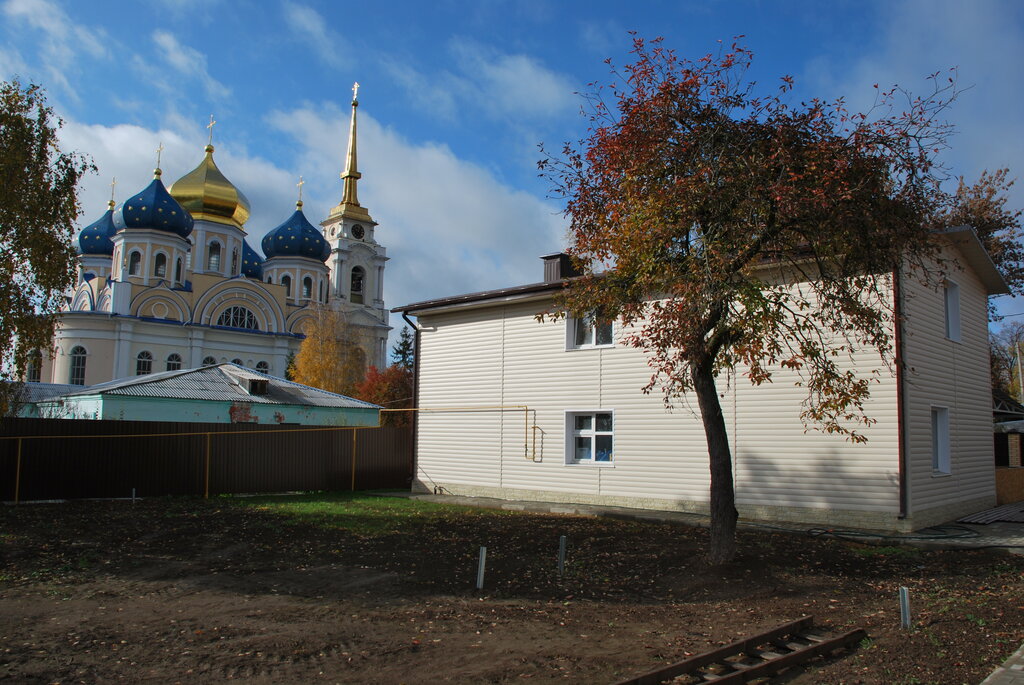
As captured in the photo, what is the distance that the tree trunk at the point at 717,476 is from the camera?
10398 millimetres

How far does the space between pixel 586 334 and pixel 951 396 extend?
7.90 meters

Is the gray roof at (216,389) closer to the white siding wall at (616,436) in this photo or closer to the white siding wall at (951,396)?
the white siding wall at (616,436)

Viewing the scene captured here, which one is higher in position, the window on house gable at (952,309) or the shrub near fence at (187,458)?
the window on house gable at (952,309)

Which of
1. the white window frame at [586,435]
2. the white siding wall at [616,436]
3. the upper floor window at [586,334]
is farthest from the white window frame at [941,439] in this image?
the upper floor window at [586,334]

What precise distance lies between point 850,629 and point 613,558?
4.10 m

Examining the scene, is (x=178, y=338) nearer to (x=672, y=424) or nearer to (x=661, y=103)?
(x=672, y=424)

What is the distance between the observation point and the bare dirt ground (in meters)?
6.53

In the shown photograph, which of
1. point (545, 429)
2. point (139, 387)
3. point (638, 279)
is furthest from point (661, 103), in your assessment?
point (139, 387)

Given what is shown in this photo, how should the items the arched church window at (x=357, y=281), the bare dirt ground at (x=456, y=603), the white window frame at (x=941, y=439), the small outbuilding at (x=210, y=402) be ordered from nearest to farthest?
the bare dirt ground at (x=456, y=603) → the white window frame at (x=941, y=439) → the small outbuilding at (x=210, y=402) → the arched church window at (x=357, y=281)

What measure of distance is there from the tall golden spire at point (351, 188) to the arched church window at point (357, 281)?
183 inches

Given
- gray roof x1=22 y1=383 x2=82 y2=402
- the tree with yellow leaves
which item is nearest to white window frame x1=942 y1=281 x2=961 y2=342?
gray roof x1=22 y1=383 x2=82 y2=402

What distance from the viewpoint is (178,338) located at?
181 ft

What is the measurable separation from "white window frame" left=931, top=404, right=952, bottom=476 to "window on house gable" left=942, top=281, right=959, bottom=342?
184 centimetres

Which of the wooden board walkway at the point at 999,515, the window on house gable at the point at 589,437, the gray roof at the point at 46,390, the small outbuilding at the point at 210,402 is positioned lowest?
the wooden board walkway at the point at 999,515
